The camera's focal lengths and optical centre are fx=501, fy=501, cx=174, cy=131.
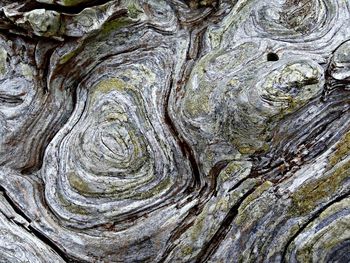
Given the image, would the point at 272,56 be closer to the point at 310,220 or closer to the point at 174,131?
the point at 174,131

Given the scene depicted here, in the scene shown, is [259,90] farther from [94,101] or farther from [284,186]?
[94,101]

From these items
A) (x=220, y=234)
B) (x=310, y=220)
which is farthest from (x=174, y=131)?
(x=310, y=220)

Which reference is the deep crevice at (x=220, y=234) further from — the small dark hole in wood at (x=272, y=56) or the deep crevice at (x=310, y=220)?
the small dark hole in wood at (x=272, y=56)

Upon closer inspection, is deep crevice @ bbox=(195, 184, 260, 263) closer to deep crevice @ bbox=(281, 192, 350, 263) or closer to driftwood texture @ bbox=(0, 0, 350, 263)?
driftwood texture @ bbox=(0, 0, 350, 263)

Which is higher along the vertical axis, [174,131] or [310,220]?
[174,131]

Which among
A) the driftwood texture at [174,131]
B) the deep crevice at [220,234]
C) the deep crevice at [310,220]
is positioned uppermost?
the driftwood texture at [174,131]

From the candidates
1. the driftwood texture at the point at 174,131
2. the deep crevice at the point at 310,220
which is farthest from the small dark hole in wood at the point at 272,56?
the deep crevice at the point at 310,220

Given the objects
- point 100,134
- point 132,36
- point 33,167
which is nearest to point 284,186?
point 100,134

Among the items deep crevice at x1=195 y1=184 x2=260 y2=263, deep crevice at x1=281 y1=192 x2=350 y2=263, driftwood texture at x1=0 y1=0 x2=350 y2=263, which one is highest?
driftwood texture at x1=0 y1=0 x2=350 y2=263

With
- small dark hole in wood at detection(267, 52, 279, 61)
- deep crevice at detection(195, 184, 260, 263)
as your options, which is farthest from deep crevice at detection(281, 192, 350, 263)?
small dark hole in wood at detection(267, 52, 279, 61)
